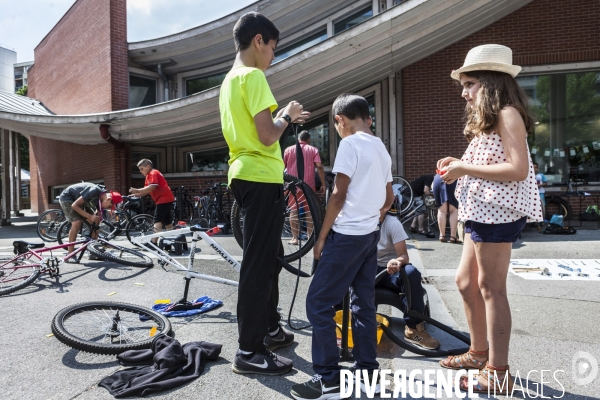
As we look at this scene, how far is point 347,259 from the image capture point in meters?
2.24

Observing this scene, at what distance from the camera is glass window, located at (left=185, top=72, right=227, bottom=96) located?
48.6 feet

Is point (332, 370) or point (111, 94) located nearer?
point (332, 370)

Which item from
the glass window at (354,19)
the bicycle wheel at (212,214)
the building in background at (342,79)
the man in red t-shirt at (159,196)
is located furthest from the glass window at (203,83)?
the man in red t-shirt at (159,196)

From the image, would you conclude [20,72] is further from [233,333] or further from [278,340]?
[278,340]

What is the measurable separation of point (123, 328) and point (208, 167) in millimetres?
10892

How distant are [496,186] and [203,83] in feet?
47.2

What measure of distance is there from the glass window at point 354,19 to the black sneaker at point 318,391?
11292 millimetres

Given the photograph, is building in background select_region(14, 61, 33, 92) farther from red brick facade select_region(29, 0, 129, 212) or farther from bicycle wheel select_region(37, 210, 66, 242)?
bicycle wheel select_region(37, 210, 66, 242)

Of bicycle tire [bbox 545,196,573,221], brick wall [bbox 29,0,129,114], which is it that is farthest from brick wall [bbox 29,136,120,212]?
bicycle tire [bbox 545,196,573,221]

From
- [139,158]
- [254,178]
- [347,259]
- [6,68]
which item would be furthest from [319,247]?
[6,68]

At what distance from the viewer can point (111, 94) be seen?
521 inches

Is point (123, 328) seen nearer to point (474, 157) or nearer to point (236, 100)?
point (236, 100)

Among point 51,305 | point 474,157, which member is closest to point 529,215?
point 474,157

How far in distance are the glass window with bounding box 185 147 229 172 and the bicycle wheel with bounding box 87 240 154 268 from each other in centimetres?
783
